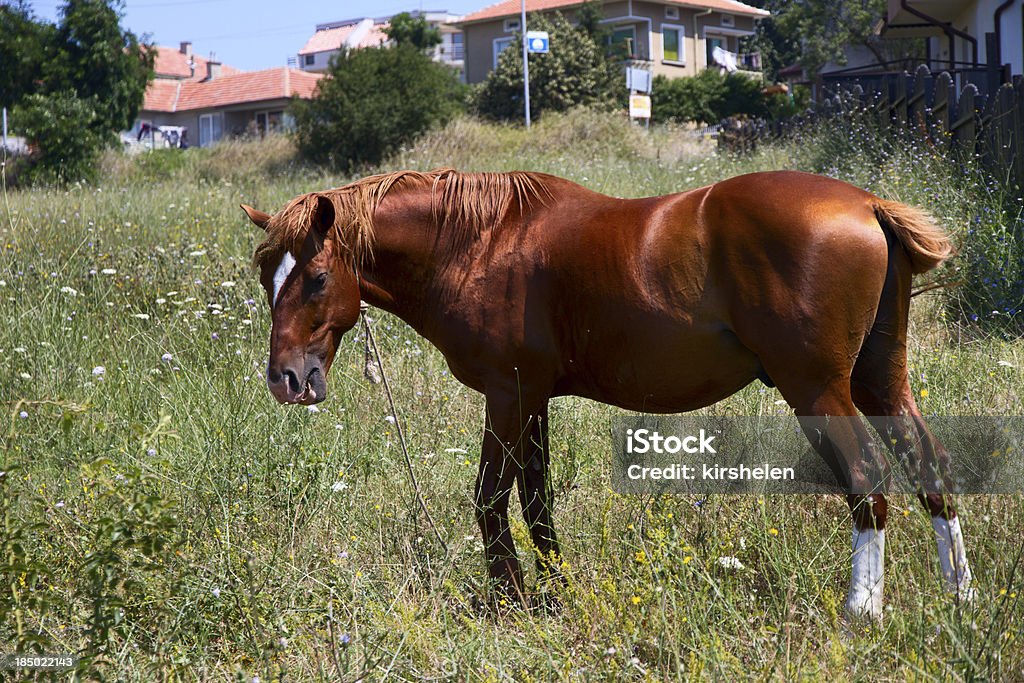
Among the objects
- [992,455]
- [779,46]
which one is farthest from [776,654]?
[779,46]

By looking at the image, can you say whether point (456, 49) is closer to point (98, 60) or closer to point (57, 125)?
point (98, 60)

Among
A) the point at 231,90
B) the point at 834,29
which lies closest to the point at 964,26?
the point at 834,29

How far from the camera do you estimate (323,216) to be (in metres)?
3.69

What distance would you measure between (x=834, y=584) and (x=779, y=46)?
5464 centimetres

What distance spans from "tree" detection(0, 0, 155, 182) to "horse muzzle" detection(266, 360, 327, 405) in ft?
80.5

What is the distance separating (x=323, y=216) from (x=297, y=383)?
63 cm

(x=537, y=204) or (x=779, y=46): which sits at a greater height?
(x=779, y=46)

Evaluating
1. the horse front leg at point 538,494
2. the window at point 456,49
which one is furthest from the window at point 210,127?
the horse front leg at point 538,494

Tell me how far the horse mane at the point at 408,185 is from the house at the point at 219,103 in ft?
175

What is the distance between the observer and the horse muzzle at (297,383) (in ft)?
12.0

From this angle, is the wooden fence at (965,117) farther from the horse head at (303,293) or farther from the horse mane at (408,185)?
the horse head at (303,293)

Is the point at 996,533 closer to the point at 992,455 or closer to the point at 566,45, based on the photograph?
the point at 992,455

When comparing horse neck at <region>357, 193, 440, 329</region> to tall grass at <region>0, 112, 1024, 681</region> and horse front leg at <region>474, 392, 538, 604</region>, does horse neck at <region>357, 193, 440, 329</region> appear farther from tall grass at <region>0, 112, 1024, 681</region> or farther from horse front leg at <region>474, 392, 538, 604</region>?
tall grass at <region>0, 112, 1024, 681</region>

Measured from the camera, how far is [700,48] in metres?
48.1
